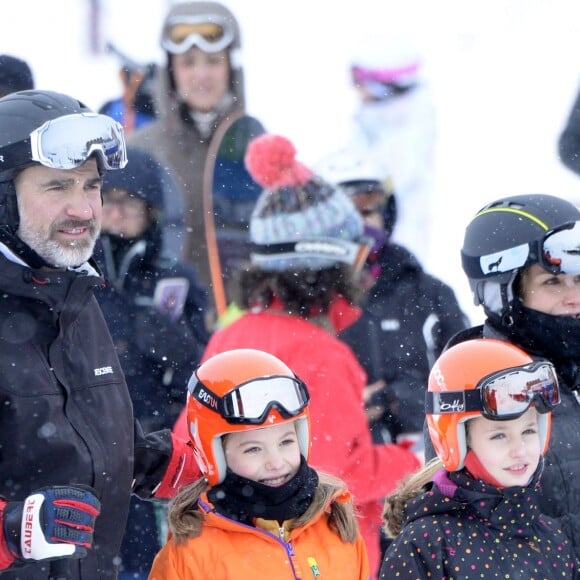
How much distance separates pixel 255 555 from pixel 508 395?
0.97 m

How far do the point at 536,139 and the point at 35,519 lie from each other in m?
8.10

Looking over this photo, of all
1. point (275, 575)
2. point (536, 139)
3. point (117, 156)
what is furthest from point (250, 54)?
point (275, 575)

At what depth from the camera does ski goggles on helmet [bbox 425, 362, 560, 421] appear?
3881 millimetres

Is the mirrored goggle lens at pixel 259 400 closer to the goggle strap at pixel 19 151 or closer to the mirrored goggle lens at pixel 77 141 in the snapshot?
the mirrored goggle lens at pixel 77 141

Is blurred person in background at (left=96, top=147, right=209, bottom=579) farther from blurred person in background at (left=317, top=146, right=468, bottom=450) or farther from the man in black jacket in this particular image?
the man in black jacket

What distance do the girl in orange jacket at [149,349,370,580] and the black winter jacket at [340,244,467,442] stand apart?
1529 millimetres

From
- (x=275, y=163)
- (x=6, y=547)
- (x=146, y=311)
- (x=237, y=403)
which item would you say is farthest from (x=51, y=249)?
(x=275, y=163)

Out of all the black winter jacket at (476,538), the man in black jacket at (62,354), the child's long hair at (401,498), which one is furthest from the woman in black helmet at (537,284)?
the man in black jacket at (62,354)

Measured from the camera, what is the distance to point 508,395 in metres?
3.89

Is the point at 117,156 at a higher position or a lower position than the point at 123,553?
higher

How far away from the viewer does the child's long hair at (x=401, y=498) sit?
3.90m

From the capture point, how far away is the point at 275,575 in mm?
3883

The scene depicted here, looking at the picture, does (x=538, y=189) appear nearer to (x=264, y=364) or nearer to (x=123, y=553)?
(x=123, y=553)

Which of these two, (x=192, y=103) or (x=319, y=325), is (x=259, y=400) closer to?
(x=319, y=325)
